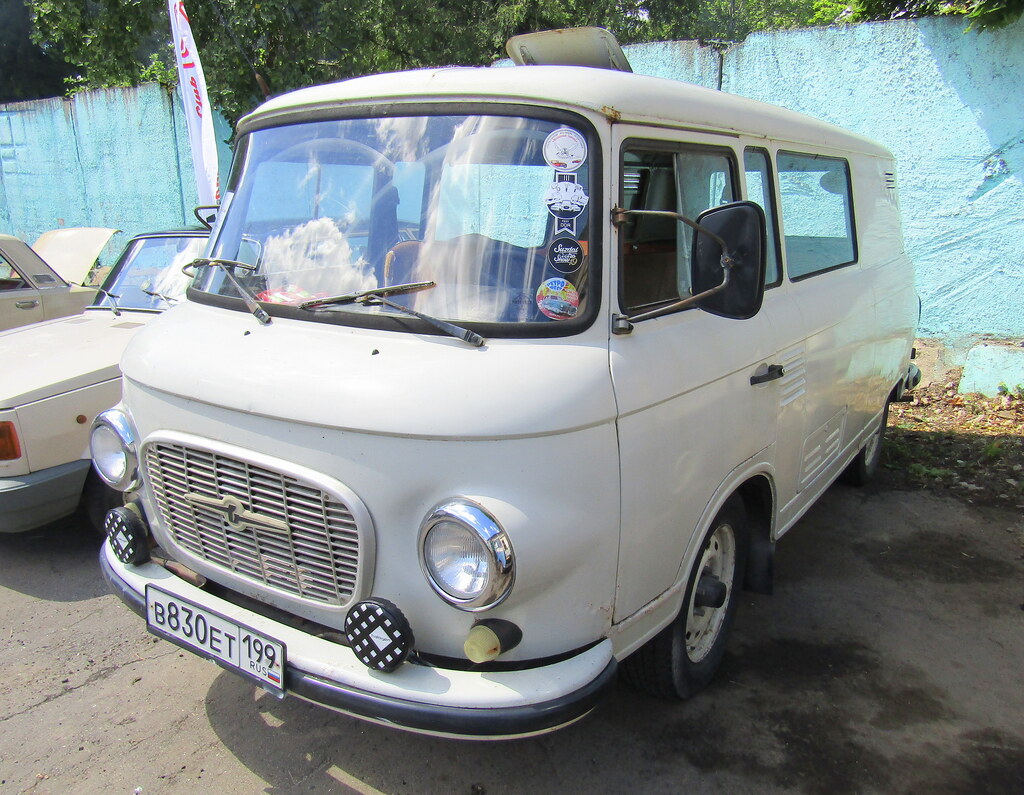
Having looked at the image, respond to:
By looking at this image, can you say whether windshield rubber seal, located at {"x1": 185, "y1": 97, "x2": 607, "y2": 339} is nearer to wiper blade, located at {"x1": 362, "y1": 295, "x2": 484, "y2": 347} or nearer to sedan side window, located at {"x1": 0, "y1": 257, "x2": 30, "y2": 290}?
wiper blade, located at {"x1": 362, "y1": 295, "x2": 484, "y2": 347}

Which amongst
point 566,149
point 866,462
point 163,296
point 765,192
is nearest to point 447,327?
point 566,149

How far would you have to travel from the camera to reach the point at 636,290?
247 centimetres

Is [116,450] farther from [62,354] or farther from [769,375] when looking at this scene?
[769,375]

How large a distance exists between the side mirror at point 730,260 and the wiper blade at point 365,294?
830mm

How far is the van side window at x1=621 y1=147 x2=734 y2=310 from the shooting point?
2.49 metres

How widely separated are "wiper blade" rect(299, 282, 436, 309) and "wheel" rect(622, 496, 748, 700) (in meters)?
1.35

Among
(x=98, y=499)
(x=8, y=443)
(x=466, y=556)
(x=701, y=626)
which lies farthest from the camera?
(x=98, y=499)

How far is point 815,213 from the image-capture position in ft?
12.6

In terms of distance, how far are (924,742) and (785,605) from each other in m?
1.01

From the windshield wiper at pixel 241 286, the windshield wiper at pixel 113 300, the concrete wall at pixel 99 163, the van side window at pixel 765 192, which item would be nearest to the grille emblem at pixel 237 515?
the windshield wiper at pixel 241 286

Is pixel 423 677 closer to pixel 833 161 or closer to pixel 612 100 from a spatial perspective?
pixel 612 100

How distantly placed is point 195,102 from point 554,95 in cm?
551

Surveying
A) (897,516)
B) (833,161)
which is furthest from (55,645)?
(897,516)

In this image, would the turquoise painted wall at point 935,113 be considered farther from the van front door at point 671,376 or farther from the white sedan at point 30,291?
the white sedan at point 30,291
